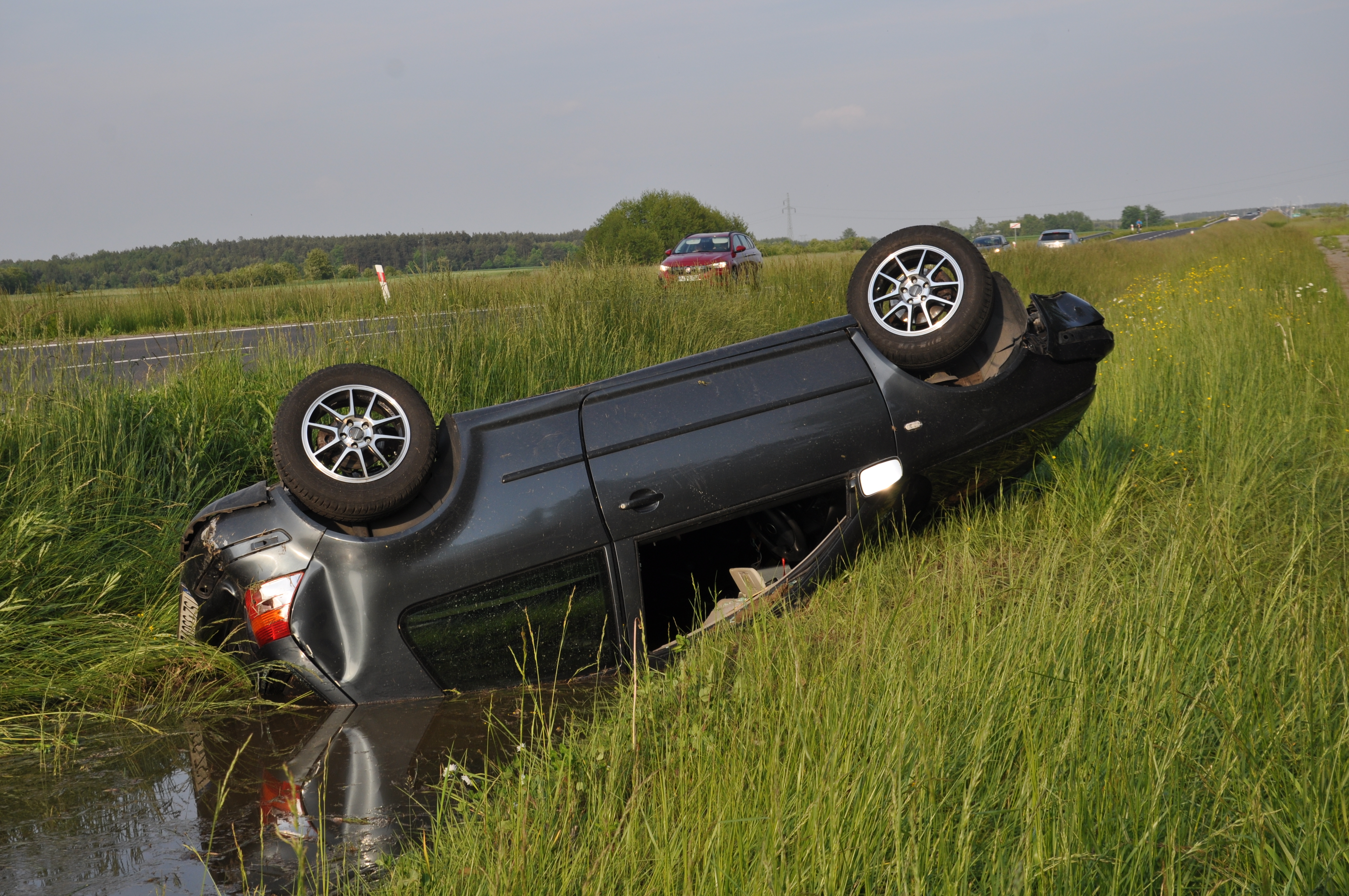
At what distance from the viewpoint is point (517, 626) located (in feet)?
11.9

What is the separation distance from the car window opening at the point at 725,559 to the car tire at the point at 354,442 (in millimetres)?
1075

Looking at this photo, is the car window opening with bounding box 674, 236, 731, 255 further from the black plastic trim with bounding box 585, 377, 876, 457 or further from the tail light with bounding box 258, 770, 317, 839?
the tail light with bounding box 258, 770, 317, 839

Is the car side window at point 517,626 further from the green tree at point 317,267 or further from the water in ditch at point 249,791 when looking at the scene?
the green tree at point 317,267

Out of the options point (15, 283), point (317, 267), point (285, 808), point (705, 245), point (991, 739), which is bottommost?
→ point (285, 808)

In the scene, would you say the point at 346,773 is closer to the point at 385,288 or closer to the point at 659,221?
the point at 385,288

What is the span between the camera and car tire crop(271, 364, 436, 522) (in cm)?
359

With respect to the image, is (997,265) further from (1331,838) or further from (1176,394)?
(1331,838)

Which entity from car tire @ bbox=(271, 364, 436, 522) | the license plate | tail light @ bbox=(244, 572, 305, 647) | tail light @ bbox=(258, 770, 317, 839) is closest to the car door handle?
car tire @ bbox=(271, 364, 436, 522)

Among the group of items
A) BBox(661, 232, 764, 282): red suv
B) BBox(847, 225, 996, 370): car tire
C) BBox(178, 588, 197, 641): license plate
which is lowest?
BBox(178, 588, 197, 641): license plate

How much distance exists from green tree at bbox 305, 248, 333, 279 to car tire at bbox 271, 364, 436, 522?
6.24 m

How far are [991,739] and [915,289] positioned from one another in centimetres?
212

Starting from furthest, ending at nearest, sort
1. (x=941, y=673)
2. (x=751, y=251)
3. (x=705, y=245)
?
(x=751, y=251)
(x=705, y=245)
(x=941, y=673)

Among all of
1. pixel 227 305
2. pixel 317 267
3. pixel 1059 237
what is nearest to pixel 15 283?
pixel 227 305

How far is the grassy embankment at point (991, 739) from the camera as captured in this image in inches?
80.4
